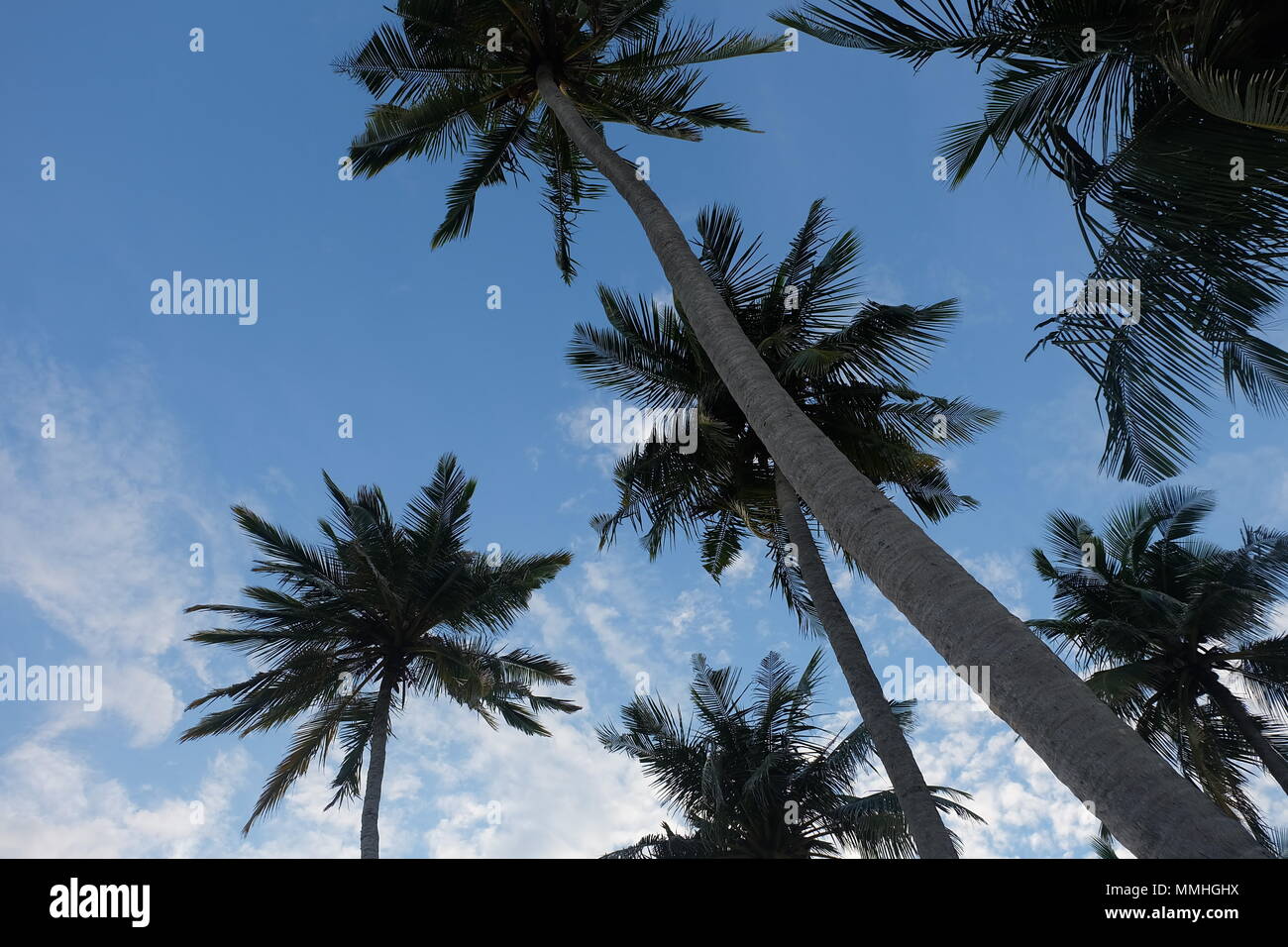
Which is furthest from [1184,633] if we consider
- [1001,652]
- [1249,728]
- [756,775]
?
[1001,652]

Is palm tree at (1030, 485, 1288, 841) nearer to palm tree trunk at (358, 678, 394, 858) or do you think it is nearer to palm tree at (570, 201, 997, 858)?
palm tree at (570, 201, 997, 858)

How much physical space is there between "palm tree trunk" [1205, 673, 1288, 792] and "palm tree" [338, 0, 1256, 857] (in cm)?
1483

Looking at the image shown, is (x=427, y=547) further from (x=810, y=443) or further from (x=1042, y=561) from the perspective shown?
(x=1042, y=561)

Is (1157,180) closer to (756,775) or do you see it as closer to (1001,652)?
(1001,652)

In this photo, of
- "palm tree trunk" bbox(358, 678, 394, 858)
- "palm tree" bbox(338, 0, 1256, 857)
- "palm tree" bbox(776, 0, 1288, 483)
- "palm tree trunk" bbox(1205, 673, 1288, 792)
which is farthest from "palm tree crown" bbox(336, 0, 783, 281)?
"palm tree trunk" bbox(1205, 673, 1288, 792)

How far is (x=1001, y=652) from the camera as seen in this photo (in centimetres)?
311

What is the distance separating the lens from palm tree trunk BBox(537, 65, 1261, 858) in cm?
246

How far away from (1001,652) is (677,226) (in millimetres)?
5527

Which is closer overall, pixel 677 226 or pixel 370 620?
pixel 677 226

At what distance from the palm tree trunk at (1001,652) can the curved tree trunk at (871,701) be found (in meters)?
4.93

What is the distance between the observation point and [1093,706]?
2855mm

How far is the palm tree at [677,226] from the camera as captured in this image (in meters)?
2.68

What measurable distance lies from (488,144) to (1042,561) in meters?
15.8
